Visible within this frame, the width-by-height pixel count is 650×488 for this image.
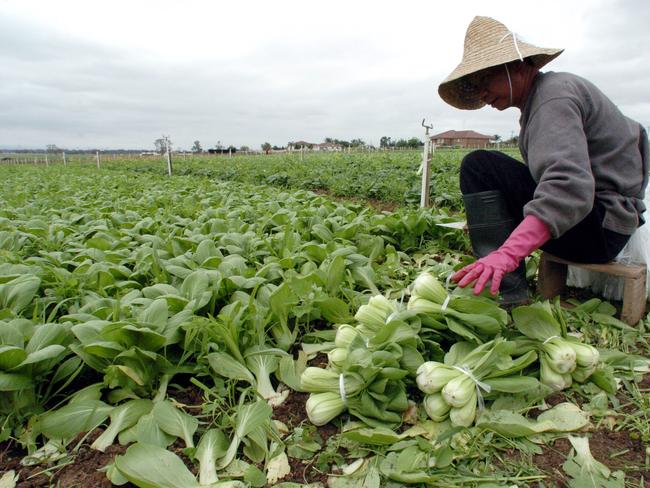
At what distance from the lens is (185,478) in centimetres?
145

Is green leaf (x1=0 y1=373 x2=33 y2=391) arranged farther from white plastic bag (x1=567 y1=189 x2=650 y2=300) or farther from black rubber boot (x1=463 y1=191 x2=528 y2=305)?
white plastic bag (x1=567 y1=189 x2=650 y2=300)

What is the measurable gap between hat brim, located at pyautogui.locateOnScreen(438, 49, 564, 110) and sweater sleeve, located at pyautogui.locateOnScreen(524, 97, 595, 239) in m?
0.30

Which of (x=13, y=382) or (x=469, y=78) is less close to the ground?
(x=469, y=78)

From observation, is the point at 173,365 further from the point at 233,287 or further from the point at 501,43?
the point at 501,43

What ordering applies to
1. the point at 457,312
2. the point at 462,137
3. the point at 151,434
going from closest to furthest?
the point at 151,434
the point at 457,312
the point at 462,137

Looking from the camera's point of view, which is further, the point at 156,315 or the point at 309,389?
the point at 156,315

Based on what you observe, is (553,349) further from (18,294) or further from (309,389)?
(18,294)

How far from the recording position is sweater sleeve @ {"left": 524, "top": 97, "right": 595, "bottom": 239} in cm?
186

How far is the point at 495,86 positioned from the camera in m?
2.30

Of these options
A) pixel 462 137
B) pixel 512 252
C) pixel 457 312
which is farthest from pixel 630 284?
pixel 462 137

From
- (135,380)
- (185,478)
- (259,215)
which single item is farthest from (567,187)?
(259,215)


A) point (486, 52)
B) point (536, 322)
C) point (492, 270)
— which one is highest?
point (486, 52)

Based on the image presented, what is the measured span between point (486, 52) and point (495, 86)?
181mm

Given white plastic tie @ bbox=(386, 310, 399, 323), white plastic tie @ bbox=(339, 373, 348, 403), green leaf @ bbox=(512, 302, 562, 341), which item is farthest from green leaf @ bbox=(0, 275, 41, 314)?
green leaf @ bbox=(512, 302, 562, 341)
